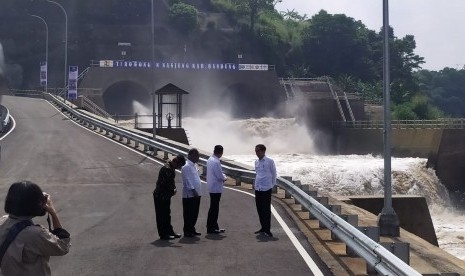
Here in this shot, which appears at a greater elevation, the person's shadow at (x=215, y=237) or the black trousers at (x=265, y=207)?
the black trousers at (x=265, y=207)

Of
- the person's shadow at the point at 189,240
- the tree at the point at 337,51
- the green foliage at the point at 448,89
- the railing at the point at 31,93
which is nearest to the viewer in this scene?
the person's shadow at the point at 189,240

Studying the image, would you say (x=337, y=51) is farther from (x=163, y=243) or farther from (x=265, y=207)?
(x=163, y=243)

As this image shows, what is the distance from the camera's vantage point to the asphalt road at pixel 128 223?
1071 cm

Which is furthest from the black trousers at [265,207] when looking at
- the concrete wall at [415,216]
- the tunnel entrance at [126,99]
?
the tunnel entrance at [126,99]

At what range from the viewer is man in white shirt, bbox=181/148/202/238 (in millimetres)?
12977

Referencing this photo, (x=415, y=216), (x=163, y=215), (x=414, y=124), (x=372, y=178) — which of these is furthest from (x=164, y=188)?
(x=414, y=124)

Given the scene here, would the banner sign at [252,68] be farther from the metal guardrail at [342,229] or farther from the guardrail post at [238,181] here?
the guardrail post at [238,181]

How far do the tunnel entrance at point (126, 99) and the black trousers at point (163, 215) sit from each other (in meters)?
79.9

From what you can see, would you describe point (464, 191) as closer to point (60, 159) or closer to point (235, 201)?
point (60, 159)

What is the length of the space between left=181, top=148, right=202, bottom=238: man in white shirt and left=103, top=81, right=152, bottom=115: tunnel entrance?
79.7 metres

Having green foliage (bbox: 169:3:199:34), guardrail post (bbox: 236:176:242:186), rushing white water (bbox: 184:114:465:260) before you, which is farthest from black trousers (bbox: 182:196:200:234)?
green foliage (bbox: 169:3:199:34)

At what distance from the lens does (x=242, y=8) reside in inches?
4961

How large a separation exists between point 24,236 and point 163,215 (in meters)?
7.71

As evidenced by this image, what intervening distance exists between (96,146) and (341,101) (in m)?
56.1
